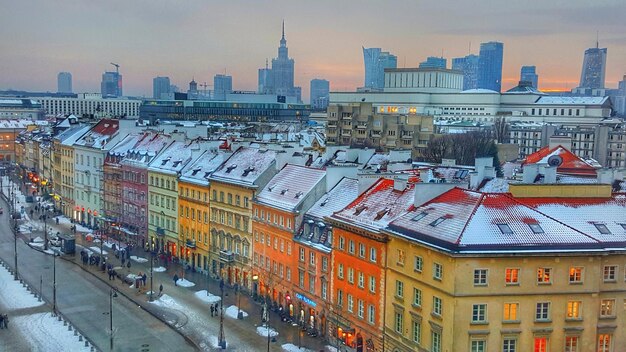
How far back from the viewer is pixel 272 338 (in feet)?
211

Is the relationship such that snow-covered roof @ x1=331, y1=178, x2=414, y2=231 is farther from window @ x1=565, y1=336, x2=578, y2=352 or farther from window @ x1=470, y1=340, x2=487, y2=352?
window @ x1=565, y1=336, x2=578, y2=352

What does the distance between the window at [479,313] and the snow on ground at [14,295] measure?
48.6m

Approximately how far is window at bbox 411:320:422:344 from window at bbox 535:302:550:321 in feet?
27.8

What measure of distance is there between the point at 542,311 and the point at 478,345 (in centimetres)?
525

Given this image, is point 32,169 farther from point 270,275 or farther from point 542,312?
point 542,312

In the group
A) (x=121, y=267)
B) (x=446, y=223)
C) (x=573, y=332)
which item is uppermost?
(x=446, y=223)

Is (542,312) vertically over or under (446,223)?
under

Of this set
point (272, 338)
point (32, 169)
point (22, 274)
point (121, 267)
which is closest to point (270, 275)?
point (272, 338)

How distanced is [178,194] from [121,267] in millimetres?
13248

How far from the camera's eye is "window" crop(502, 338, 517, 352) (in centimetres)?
4872

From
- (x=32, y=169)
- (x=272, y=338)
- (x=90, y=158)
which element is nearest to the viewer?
(x=272, y=338)

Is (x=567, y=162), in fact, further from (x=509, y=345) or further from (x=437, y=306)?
(x=437, y=306)

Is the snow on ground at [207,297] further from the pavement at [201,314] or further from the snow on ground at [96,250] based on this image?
the snow on ground at [96,250]

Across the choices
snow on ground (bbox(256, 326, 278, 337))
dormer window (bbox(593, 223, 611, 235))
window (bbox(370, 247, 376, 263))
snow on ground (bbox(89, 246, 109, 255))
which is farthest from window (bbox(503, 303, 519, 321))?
snow on ground (bbox(89, 246, 109, 255))
